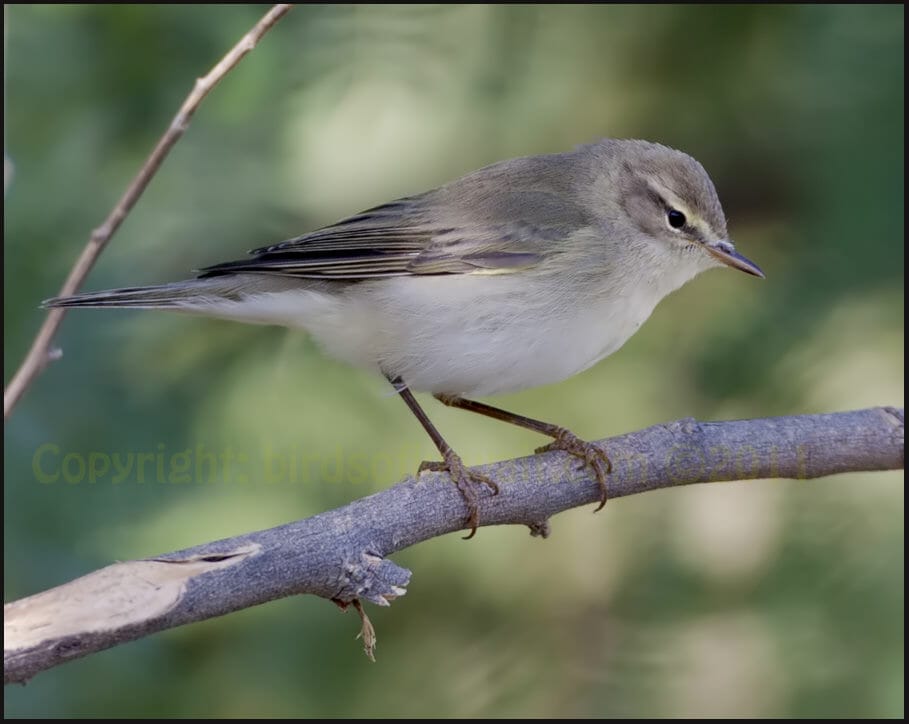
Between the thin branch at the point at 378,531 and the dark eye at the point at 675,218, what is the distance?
24.3 inches

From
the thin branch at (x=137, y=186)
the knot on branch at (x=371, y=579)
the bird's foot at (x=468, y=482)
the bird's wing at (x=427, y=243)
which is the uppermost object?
the bird's wing at (x=427, y=243)

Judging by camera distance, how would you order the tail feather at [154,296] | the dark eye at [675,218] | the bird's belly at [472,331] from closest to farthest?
the tail feather at [154,296] < the bird's belly at [472,331] < the dark eye at [675,218]

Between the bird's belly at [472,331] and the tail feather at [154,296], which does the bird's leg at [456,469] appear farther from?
the tail feather at [154,296]

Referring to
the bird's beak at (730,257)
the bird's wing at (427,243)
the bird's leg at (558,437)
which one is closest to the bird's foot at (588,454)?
the bird's leg at (558,437)

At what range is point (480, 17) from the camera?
3121mm

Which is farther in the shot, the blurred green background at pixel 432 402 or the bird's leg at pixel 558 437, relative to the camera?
the blurred green background at pixel 432 402

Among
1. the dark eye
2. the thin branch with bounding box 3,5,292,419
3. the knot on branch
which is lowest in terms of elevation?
the knot on branch

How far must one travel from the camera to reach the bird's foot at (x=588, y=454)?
2465mm

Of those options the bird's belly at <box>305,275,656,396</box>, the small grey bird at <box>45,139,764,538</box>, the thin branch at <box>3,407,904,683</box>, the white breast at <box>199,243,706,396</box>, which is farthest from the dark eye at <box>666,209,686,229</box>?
the thin branch at <box>3,407,904,683</box>

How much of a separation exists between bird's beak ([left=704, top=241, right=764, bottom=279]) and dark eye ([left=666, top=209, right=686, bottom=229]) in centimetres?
10

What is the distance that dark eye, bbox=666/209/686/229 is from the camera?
9.37 feet

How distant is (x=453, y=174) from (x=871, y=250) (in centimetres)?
124

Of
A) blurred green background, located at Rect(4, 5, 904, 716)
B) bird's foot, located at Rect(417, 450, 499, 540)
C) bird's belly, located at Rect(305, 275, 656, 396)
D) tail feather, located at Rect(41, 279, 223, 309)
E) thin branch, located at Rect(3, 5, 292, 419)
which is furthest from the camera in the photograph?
blurred green background, located at Rect(4, 5, 904, 716)

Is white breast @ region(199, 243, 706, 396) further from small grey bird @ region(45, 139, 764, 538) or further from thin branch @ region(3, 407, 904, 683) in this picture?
thin branch @ region(3, 407, 904, 683)
